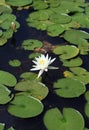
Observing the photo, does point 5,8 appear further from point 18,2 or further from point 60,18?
point 60,18

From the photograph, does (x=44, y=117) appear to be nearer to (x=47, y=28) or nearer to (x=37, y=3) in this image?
(x=47, y=28)

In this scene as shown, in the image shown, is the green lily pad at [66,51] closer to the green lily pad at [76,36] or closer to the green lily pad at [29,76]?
the green lily pad at [76,36]

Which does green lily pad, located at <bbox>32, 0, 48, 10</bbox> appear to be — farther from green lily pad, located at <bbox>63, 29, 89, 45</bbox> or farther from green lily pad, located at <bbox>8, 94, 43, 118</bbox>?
green lily pad, located at <bbox>8, 94, 43, 118</bbox>

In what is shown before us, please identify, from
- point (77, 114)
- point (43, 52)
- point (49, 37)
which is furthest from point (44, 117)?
point (49, 37)

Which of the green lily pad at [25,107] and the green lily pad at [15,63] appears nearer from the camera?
the green lily pad at [25,107]

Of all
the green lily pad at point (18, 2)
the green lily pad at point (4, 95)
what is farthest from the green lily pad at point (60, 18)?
the green lily pad at point (4, 95)

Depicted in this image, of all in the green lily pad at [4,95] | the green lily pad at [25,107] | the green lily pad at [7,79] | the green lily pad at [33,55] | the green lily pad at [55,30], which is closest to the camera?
the green lily pad at [25,107]
